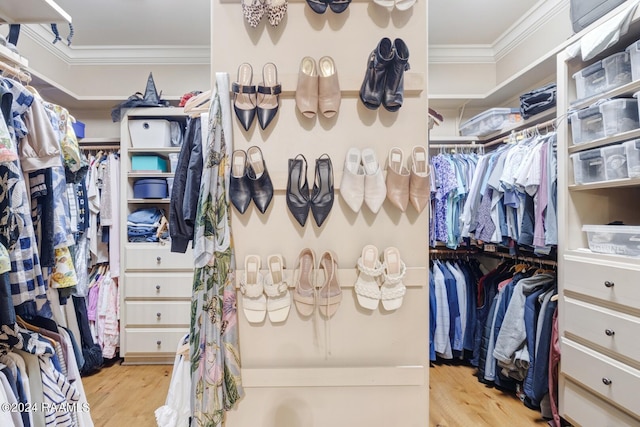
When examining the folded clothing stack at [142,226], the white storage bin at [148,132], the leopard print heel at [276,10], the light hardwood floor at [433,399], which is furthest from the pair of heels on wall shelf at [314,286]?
the white storage bin at [148,132]

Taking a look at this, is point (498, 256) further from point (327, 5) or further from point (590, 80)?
point (327, 5)

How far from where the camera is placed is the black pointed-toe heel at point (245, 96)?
4.07 ft

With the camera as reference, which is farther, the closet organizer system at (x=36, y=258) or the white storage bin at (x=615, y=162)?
the white storage bin at (x=615, y=162)

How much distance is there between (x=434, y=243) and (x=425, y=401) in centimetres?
153

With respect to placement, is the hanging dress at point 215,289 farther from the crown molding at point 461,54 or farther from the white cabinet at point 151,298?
the crown molding at point 461,54

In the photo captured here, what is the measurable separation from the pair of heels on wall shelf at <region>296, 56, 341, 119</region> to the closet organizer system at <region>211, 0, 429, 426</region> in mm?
49

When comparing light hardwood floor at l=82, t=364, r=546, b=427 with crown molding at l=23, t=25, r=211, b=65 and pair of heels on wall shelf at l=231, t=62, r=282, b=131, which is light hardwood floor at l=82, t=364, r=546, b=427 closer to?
pair of heels on wall shelf at l=231, t=62, r=282, b=131

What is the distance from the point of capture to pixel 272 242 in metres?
1.31

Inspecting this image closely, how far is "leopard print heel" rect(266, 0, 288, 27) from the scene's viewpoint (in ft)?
4.09

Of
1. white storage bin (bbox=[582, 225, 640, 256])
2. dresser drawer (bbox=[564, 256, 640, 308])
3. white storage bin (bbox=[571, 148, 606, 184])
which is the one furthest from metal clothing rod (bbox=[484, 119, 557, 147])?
dresser drawer (bbox=[564, 256, 640, 308])

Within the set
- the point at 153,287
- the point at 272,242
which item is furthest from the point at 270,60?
the point at 153,287

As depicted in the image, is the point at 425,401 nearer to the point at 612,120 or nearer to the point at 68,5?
the point at 612,120

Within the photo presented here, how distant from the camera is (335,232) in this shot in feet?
4.28

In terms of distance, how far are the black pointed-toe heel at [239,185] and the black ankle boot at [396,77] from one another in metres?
0.56
